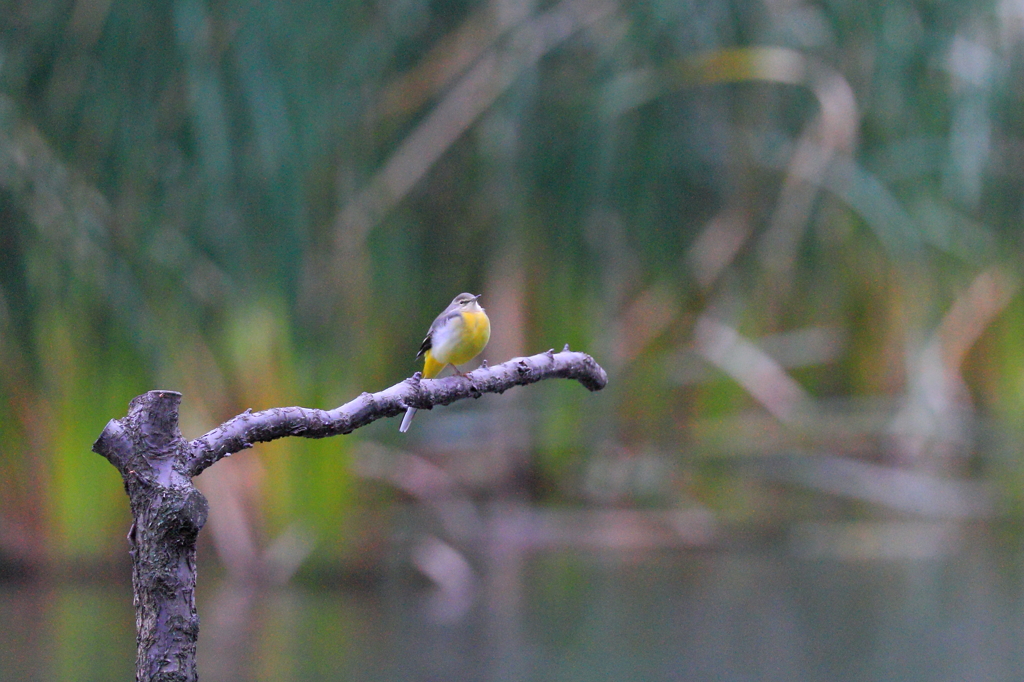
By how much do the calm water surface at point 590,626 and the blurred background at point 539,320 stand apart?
3cm

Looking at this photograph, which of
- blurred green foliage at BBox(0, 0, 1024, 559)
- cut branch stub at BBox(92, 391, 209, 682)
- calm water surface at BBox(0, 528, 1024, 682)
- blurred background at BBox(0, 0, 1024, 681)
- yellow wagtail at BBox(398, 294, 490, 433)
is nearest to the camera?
cut branch stub at BBox(92, 391, 209, 682)

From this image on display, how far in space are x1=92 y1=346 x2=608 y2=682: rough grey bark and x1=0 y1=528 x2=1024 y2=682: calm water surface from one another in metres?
3.36

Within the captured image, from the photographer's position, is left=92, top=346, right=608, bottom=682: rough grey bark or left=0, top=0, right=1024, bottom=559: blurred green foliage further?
left=0, top=0, right=1024, bottom=559: blurred green foliage

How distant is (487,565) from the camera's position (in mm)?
7199

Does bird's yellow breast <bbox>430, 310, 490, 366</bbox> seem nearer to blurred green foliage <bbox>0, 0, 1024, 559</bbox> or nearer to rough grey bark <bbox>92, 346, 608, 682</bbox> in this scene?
rough grey bark <bbox>92, 346, 608, 682</bbox>

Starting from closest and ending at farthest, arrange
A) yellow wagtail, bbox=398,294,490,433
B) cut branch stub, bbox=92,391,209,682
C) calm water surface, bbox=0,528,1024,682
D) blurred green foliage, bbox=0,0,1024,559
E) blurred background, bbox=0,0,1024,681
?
cut branch stub, bbox=92,391,209,682 < yellow wagtail, bbox=398,294,490,433 < calm water surface, bbox=0,528,1024,682 < blurred background, bbox=0,0,1024,681 < blurred green foliage, bbox=0,0,1024,559

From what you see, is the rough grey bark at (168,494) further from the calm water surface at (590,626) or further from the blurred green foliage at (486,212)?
the blurred green foliage at (486,212)

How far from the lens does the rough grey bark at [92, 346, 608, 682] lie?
1302mm

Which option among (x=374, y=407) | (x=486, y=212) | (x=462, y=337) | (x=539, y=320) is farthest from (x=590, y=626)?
(x=374, y=407)

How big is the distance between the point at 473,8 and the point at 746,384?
10.5ft

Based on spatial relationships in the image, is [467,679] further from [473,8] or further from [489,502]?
[473,8]

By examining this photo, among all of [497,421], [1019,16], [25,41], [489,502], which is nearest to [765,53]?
[1019,16]

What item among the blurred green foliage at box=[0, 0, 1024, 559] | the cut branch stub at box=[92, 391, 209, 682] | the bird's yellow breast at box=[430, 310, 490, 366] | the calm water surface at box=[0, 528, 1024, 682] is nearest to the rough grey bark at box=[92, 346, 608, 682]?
the cut branch stub at box=[92, 391, 209, 682]

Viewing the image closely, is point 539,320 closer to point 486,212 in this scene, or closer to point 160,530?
point 486,212
